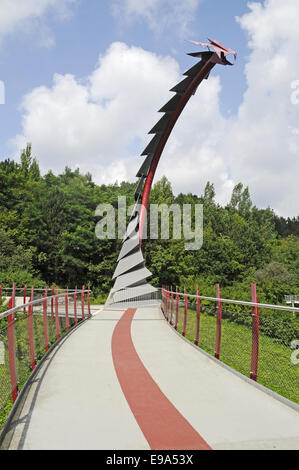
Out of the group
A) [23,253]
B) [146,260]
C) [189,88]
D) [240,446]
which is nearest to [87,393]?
[240,446]

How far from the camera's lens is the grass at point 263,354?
5479mm

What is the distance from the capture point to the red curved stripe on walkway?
3.54 m

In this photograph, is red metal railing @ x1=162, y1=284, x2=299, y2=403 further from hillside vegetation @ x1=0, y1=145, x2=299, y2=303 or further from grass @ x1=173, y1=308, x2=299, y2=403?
hillside vegetation @ x1=0, y1=145, x2=299, y2=303

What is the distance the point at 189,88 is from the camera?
2588 centimetres

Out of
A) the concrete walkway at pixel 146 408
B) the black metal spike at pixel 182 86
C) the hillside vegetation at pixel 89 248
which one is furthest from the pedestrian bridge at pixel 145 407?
the hillside vegetation at pixel 89 248

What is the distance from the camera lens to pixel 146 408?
14.9 feet

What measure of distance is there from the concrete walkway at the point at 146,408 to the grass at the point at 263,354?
37cm

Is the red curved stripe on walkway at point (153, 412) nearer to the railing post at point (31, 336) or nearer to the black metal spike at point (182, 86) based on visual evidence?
the railing post at point (31, 336)

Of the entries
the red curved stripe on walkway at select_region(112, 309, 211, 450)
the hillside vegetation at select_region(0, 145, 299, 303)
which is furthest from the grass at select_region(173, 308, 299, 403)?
the hillside vegetation at select_region(0, 145, 299, 303)

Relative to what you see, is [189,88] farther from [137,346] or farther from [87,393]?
[87,393]

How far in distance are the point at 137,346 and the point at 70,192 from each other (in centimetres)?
4262

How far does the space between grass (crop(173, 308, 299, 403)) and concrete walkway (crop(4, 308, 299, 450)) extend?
366 mm

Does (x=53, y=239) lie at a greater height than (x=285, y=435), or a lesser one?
greater

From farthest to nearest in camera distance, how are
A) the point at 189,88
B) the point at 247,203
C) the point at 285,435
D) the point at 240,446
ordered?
the point at 247,203, the point at 189,88, the point at 285,435, the point at 240,446
